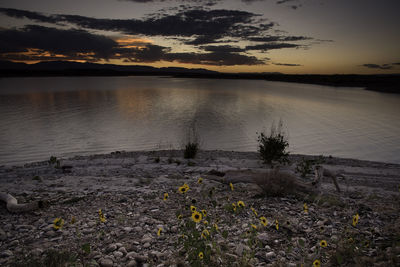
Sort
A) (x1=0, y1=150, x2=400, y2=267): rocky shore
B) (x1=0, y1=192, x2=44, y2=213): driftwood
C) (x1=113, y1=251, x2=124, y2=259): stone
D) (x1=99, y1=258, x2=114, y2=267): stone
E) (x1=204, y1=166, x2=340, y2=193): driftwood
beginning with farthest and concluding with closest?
(x1=204, y1=166, x2=340, y2=193): driftwood → (x1=0, y1=192, x2=44, y2=213): driftwood → (x1=113, y1=251, x2=124, y2=259): stone → (x1=0, y1=150, x2=400, y2=267): rocky shore → (x1=99, y1=258, x2=114, y2=267): stone


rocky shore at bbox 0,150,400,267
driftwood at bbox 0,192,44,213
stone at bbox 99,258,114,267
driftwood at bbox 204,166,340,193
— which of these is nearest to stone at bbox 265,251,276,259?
rocky shore at bbox 0,150,400,267

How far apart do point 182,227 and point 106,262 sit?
1337 mm

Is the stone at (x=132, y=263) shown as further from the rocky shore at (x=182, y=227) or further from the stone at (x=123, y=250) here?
the stone at (x=123, y=250)

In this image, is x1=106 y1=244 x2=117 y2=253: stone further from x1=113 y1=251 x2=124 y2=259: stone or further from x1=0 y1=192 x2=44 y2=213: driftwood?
x1=0 y1=192 x2=44 y2=213: driftwood

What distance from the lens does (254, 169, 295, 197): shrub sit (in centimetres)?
595

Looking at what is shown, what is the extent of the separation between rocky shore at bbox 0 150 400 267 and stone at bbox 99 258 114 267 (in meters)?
0.01

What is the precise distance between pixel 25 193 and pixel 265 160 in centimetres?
920

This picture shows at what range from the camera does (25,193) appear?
6.07m

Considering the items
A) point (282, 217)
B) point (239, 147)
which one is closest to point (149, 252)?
point (282, 217)

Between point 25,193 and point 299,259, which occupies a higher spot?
point 299,259

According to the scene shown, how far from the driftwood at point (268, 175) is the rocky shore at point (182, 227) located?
23cm

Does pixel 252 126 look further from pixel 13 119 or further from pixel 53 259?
pixel 13 119

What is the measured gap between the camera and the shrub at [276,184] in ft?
19.5

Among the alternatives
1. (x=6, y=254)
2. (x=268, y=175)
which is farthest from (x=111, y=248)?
(x=268, y=175)
